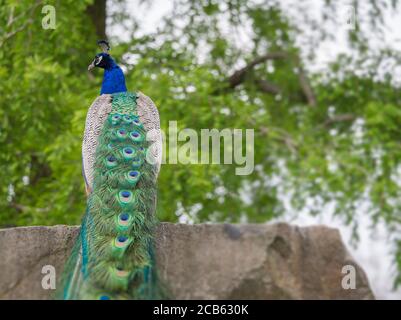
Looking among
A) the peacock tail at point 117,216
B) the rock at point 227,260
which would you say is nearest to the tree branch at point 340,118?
the rock at point 227,260

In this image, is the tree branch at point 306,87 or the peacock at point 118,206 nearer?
the peacock at point 118,206

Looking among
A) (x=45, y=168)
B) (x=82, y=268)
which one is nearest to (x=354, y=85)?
(x=45, y=168)

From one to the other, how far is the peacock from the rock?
0.22 meters

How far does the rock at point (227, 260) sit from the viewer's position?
4402mm

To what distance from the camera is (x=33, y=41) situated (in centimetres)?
762

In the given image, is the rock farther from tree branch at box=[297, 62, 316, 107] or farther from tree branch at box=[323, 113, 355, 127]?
tree branch at box=[297, 62, 316, 107]

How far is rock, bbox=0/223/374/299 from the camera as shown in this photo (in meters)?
4.40

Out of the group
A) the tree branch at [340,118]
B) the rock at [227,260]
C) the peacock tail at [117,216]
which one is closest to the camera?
the peacock tail at [117,216]

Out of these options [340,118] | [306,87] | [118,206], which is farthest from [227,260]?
[306,87]

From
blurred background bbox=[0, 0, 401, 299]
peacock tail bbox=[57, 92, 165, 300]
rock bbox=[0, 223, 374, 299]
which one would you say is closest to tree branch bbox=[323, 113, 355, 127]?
blurred background bbox=[0, 0, 401, 299]

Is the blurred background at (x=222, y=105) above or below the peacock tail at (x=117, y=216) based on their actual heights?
above

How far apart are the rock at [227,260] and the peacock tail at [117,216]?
22cm

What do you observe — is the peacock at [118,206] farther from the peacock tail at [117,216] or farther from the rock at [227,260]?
the rock at [227,260]

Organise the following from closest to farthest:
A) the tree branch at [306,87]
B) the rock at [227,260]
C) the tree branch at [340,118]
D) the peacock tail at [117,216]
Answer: the peacock tail at [117,216] < the rock at [227,260] < the tree branch at [340,118] < the tree branch at [306,87]
